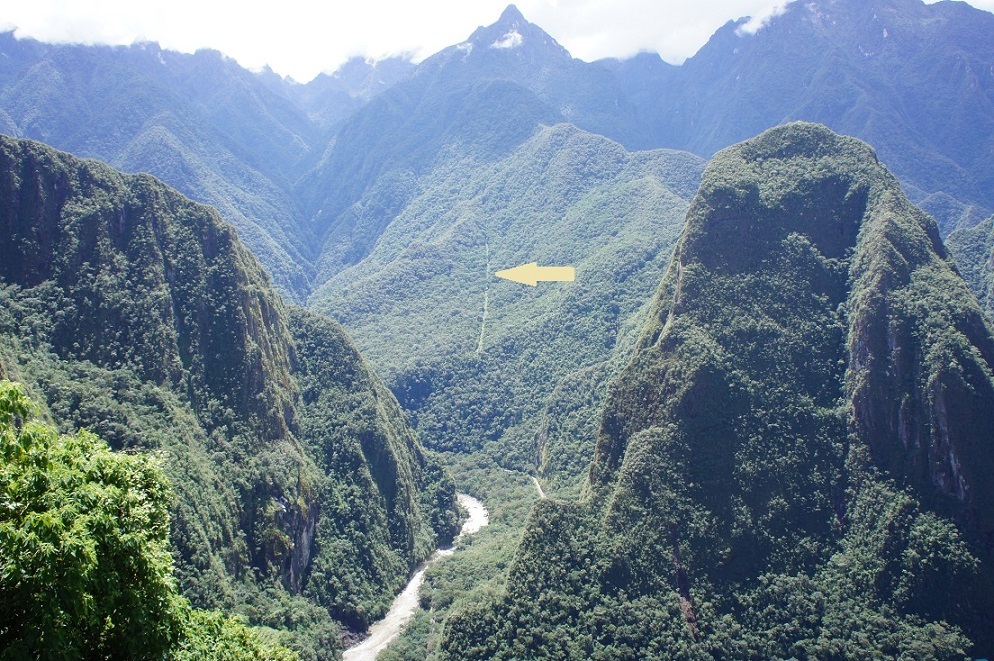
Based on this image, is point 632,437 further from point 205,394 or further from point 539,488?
point 205,394

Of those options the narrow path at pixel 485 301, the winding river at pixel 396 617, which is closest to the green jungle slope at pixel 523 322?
the narrow path at pixel 485 301

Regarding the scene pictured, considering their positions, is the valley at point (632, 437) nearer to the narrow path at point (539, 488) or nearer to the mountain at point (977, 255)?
the narrow path at point (539, 488)

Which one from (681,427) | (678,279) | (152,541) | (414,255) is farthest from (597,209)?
(152,541)

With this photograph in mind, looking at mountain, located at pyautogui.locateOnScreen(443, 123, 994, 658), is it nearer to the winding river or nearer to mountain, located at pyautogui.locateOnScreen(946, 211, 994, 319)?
the winding river

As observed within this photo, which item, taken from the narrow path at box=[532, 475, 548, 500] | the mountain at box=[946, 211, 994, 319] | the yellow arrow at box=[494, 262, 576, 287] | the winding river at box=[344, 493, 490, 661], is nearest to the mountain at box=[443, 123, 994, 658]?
the winding river at box=[344, 493, 490, 661]

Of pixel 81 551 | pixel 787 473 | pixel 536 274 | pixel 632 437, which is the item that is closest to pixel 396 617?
→ pixel 632 437

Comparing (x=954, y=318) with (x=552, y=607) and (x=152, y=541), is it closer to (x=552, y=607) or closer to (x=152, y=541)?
(x=552, y=607)
